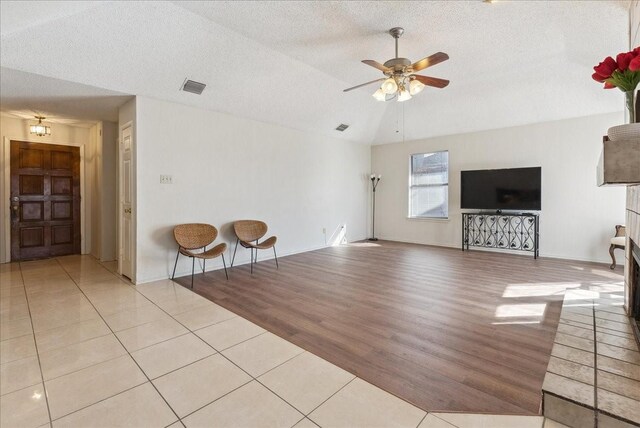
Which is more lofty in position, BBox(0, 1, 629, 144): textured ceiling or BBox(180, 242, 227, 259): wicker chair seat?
BBox(0, 1, 629, 144): textured ceiling

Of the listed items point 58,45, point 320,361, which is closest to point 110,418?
point 320,361

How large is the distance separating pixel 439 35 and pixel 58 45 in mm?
4260

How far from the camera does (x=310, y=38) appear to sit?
3.86 m

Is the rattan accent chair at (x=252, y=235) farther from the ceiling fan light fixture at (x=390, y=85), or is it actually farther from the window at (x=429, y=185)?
the window at (x=429, y=185)

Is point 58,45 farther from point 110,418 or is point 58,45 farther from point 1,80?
point 110,418

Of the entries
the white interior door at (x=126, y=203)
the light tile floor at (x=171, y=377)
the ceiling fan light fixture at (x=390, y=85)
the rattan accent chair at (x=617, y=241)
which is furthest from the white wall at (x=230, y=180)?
the rattan accent chair at (x=617, y=241)

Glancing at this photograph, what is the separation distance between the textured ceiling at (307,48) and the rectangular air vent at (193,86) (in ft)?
0.33

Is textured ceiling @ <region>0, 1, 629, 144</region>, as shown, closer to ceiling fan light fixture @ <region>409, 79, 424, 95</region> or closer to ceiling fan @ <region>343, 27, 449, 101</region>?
ceiling fan @ <region>343, 27, 449, 101</region>

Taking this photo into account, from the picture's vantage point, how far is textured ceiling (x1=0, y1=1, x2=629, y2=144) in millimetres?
3139

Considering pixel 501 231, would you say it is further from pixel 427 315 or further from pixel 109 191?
pixel 109 191

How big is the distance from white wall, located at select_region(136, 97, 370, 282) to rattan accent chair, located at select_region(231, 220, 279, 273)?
0.58 feet

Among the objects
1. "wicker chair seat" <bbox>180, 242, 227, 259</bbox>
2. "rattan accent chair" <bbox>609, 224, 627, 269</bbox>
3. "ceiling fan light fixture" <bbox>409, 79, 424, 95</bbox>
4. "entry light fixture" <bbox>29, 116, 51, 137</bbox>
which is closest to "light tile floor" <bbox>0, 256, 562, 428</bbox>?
"wicker chair seat" <bbox>180, 242, 227, 259</bbox>

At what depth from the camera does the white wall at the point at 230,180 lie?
438 cm

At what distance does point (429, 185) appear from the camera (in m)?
7.45
